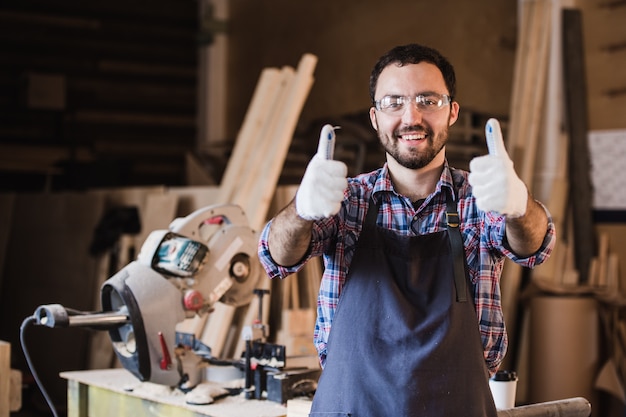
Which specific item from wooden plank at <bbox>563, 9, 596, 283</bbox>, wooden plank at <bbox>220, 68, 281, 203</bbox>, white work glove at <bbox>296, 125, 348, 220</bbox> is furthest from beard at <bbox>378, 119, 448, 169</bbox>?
wooden plank at <bbox>563, 9, 596, 283</bbox>

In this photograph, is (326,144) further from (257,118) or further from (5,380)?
(257,118)

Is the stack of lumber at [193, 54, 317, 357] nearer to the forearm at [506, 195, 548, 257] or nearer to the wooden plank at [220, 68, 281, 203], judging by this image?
the wooden plank at [220, 68, 281, 203]

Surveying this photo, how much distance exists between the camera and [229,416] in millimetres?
2879

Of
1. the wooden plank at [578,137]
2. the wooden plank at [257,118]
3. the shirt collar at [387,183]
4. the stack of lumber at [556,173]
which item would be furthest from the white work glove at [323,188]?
the wooden plank at [578,137]

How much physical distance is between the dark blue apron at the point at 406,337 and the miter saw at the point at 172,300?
102cm

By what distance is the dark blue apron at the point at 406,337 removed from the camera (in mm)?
2090

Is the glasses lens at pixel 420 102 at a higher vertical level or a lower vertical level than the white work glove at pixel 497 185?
higher

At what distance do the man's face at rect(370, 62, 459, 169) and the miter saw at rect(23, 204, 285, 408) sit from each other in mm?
1165

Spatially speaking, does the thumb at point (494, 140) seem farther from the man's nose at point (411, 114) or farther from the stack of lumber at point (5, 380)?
the stack of lumber at point (5, 380)

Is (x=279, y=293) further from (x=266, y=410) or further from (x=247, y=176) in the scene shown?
(x=266, y=410)

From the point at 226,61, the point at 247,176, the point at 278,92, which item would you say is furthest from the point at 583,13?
the point at 226,61

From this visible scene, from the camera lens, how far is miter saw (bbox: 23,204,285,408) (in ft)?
10.3

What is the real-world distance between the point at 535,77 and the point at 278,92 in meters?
1.68

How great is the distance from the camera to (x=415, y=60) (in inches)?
90.0
